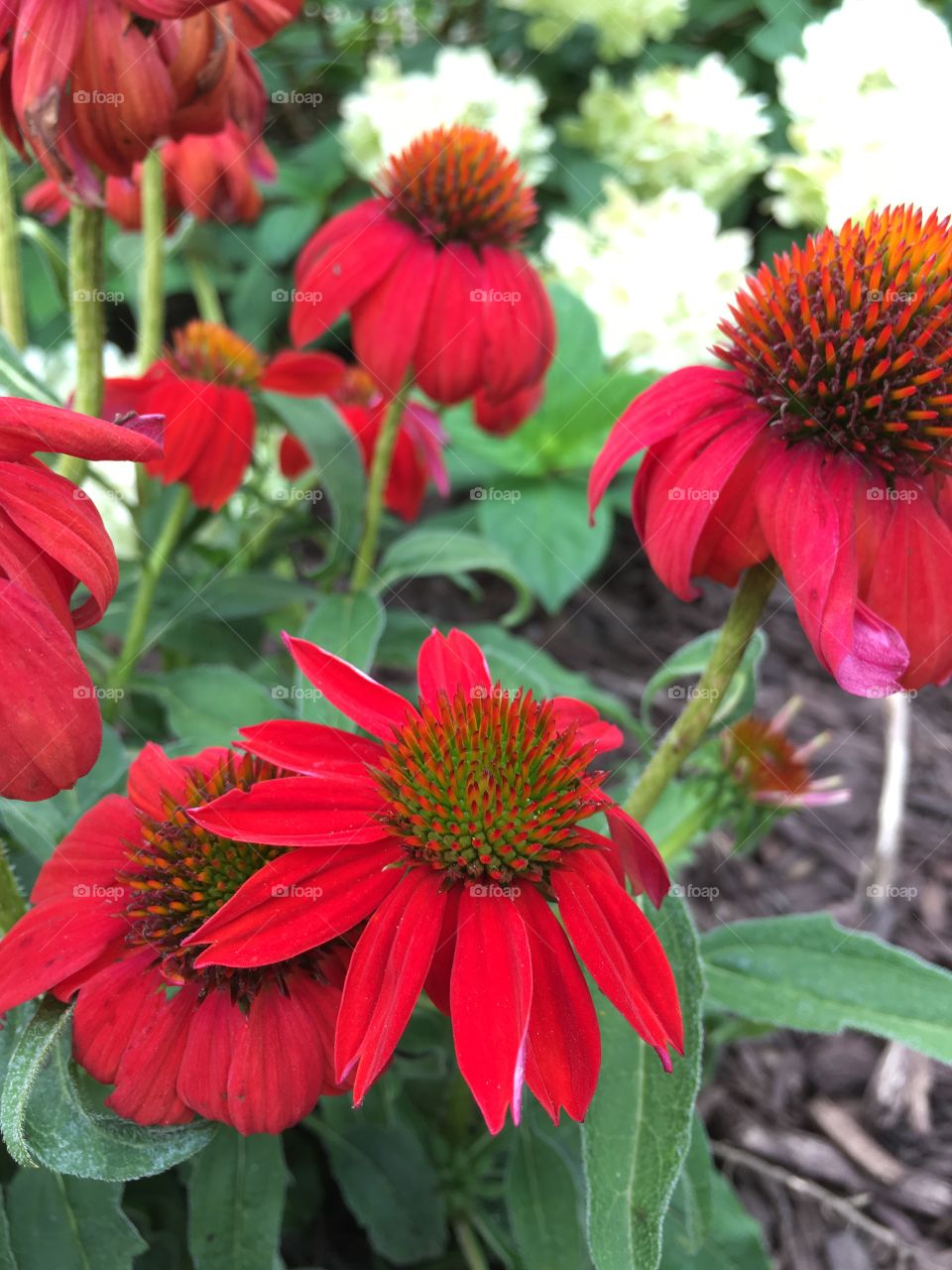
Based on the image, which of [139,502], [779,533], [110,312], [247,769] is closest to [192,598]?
[139,502]

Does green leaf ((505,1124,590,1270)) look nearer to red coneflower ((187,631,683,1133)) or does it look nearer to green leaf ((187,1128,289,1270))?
green leaf ((187,1128,289,1270))

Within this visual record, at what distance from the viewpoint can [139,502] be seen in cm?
123

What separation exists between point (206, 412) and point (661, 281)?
1.06 m

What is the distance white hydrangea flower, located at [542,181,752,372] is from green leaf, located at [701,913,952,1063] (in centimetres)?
118

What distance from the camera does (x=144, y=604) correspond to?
1304 mm

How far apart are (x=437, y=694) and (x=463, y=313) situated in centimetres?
57

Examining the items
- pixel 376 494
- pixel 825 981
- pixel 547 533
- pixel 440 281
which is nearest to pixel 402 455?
pixel 376 494

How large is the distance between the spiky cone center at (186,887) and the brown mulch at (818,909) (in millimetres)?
565

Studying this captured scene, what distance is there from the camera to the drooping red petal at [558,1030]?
24.3 inches

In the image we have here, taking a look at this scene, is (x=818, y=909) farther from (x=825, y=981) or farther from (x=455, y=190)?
(x=455, y=190)

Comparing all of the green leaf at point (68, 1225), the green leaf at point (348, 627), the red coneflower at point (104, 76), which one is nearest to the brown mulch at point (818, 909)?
the green leaf at point (348, 627)

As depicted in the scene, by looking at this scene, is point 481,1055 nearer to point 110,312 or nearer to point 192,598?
point 192,598

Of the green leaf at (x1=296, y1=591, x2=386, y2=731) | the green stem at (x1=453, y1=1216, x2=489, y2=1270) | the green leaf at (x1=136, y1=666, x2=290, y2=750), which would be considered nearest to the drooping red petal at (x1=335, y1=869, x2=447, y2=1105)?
the green leaf at (x1=296, y1=591, x2=386, y2=731)

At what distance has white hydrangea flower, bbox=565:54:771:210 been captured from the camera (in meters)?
2.25
